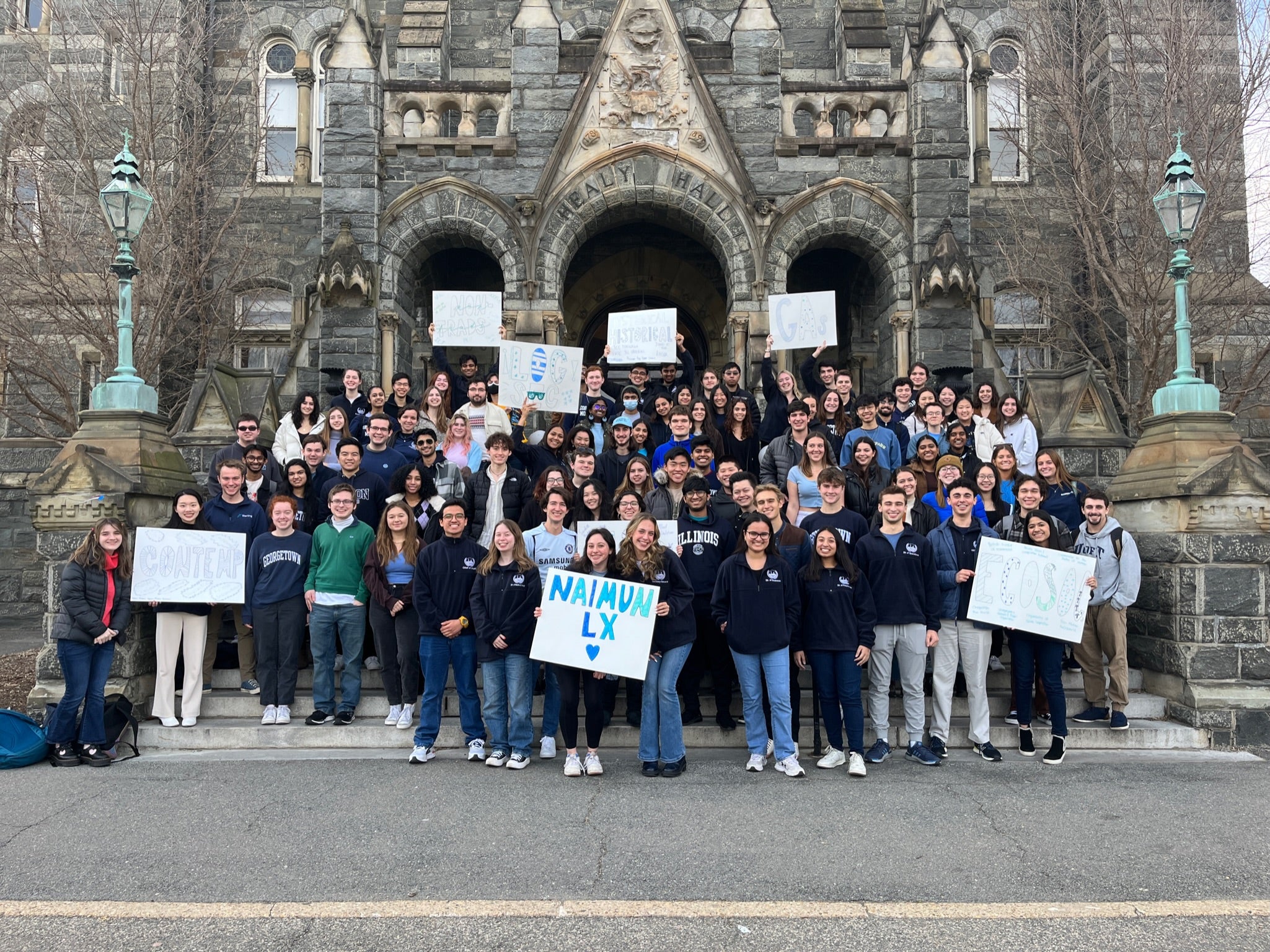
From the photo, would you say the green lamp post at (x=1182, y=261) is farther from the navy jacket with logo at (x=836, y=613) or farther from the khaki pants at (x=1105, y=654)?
the navy jacket with logo at (x=836, y=613)

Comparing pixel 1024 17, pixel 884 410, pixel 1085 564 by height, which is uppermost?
pixel 1024 17

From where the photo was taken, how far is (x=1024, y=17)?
15.0m

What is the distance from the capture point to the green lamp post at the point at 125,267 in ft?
26.2

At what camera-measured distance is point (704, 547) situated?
7020 mm

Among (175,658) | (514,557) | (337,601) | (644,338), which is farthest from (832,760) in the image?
(644,338)

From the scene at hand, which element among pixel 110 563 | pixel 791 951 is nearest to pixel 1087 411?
pixel 791 951

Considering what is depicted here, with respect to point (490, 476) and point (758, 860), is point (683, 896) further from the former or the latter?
point (490, 476)

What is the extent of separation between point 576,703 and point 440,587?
4.16ft

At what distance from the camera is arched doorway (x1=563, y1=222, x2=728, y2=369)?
51.1 feet

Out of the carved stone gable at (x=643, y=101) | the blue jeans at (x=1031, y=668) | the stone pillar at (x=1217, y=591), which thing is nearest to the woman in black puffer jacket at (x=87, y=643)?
the blue jeans at (x=1031, y=668)

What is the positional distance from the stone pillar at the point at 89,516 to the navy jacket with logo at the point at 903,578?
19.1 feet

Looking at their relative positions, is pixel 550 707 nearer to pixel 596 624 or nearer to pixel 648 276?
pixel 596 624

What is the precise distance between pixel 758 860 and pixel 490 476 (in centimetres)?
405

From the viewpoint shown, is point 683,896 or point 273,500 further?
point 273,500
